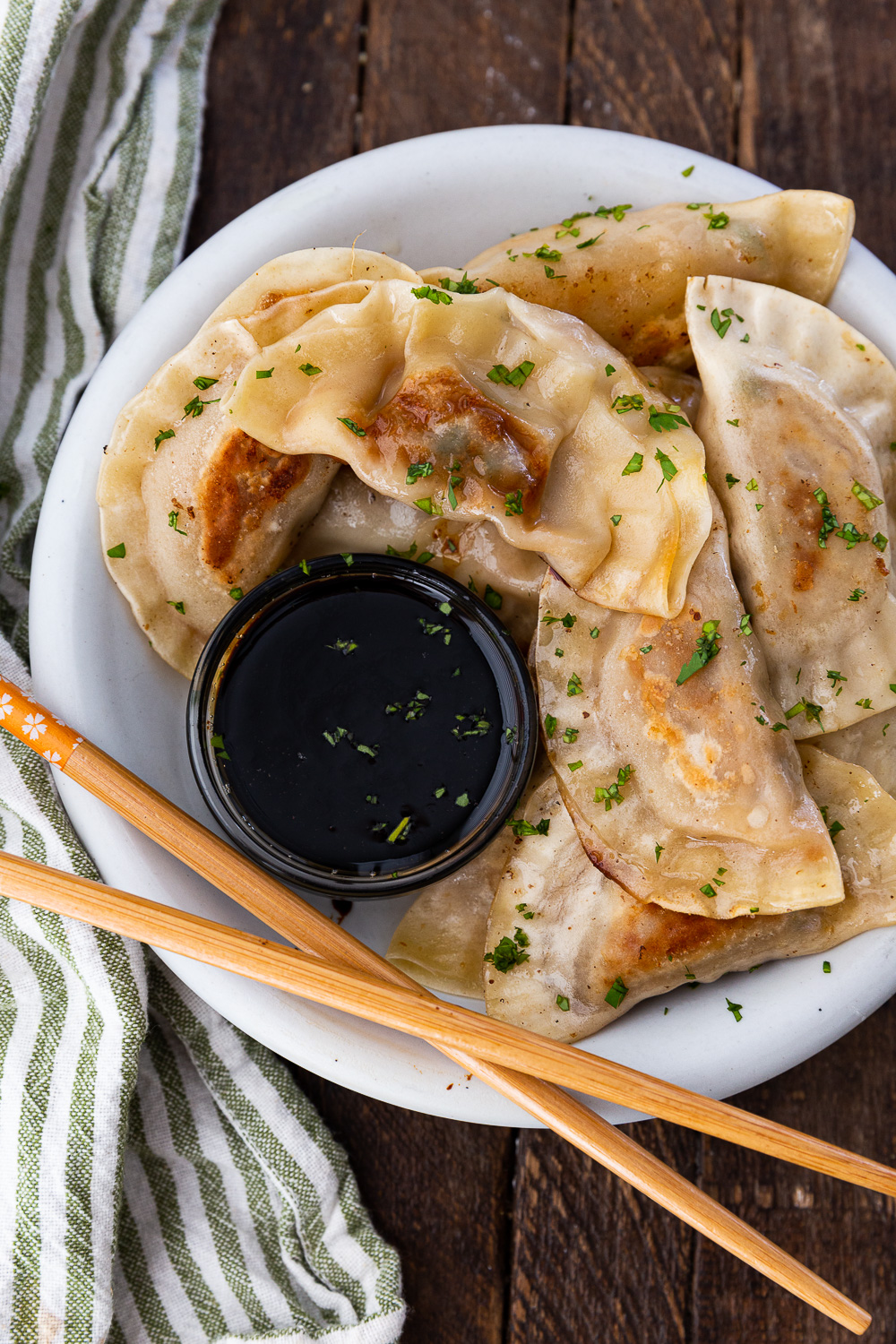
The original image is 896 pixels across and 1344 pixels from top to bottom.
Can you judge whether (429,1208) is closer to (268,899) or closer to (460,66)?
(268,899)

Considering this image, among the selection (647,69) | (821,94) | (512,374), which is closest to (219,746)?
(512,374)

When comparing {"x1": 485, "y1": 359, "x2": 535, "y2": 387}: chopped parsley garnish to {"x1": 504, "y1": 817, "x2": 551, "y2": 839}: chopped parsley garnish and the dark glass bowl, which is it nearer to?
the dark glass bowl

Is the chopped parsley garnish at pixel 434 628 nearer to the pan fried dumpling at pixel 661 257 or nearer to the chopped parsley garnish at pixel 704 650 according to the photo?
the chopped parsley garnish at pixel 704 650

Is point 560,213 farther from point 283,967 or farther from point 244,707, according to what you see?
point 283,967

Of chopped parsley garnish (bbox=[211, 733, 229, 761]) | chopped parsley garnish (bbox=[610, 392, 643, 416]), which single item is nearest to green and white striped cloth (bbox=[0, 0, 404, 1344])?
chopped parsley garnish (bbox=[211, 733, 229, 761])

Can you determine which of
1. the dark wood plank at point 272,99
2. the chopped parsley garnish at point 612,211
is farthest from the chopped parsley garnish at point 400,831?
the dark wood plank at point 272,99

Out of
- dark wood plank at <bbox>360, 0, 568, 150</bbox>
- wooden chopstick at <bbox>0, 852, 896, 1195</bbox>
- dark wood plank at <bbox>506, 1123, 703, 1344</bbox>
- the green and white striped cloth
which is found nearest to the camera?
wooden chopstick at <bbox>0, 852, 896, 1195</bbox>
